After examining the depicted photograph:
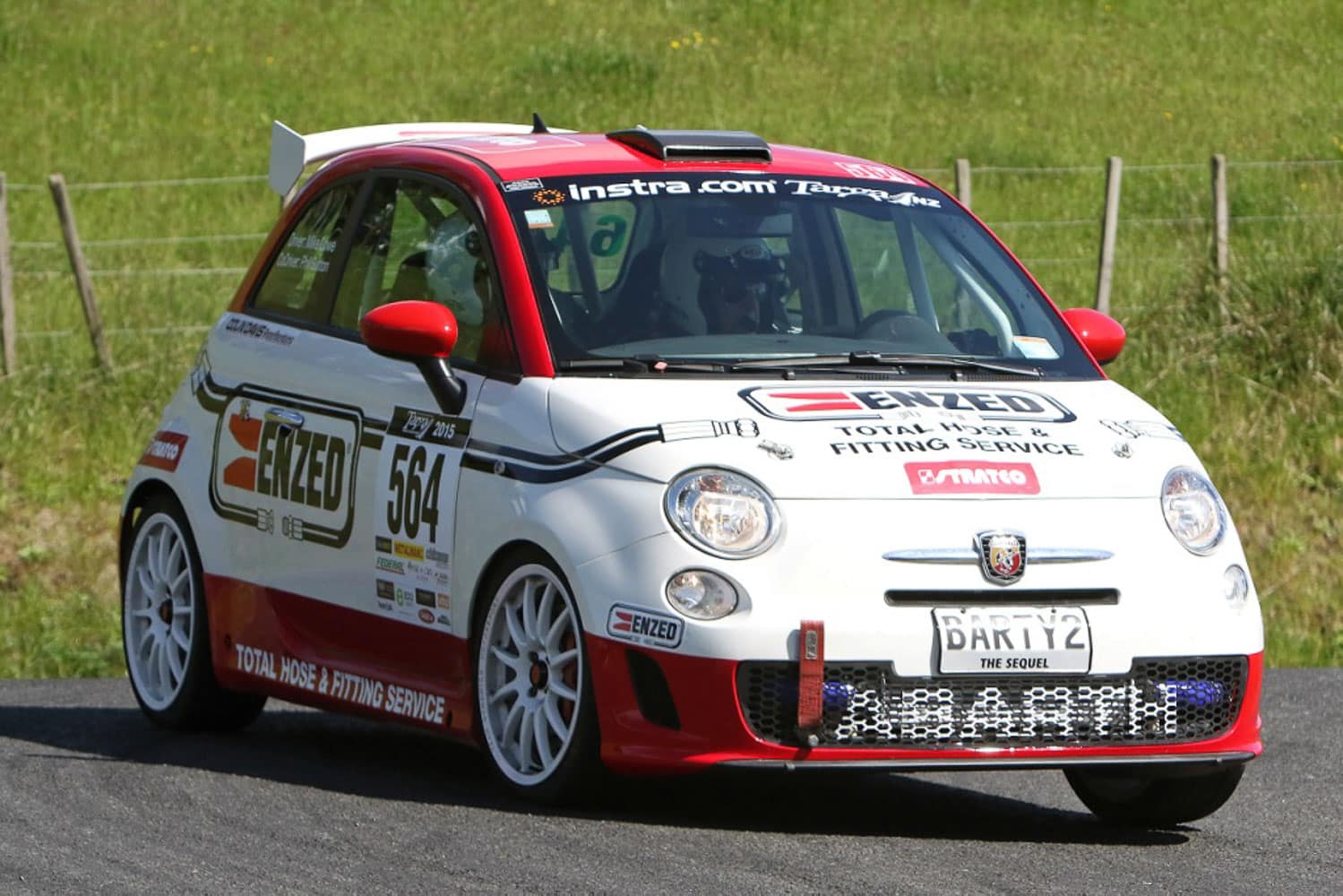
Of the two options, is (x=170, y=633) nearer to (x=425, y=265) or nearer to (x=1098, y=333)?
(x=425, y=265)

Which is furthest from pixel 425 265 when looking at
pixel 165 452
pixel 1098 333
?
pixel 1098 333

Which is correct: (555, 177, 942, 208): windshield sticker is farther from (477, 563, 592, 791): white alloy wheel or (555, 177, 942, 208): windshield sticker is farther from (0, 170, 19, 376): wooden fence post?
(0, 170, 19, 376): wooden fence post

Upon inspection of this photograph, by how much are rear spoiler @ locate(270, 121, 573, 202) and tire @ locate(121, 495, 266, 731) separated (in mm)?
1216

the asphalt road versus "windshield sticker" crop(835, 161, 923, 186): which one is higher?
"windshield sticker" crop(835, 161, 923, 186)

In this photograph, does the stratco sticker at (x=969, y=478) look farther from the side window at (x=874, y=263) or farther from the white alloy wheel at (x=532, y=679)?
the side window at (x=874, y=263)

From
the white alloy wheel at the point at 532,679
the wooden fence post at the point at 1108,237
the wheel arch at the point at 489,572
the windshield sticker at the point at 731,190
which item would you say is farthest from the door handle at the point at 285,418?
the wooden fence post at the point at 1108,237

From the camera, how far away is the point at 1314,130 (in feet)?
82.2

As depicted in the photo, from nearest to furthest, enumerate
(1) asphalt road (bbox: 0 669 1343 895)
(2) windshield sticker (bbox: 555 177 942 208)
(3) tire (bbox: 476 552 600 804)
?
1. (1) asphalt road (bbox: 0 669 1343 895)
2. (3) tire (bbox: 476 552 600 804)
3. (2) windshield sticker (bbox: 555 177 942 208)

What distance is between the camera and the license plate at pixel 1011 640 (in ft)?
21.6

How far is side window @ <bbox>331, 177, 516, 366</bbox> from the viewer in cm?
760

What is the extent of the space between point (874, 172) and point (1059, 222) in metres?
11.7

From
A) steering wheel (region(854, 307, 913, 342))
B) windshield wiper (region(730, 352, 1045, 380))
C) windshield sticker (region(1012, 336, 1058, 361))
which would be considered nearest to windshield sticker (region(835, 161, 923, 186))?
steering wheel (region(854, 307, 913, 342))

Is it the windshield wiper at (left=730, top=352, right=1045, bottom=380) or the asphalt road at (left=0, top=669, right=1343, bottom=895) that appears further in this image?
the windshield wiper at (left=730, top=352, right=1045, bottom=380)

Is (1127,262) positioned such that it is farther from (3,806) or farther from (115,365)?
(3,806)
